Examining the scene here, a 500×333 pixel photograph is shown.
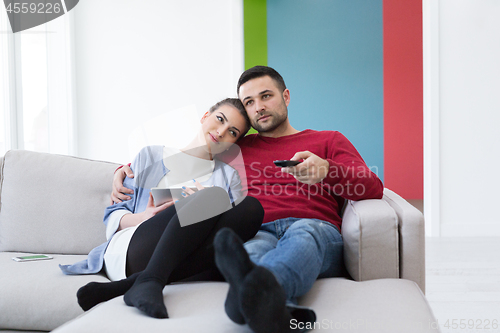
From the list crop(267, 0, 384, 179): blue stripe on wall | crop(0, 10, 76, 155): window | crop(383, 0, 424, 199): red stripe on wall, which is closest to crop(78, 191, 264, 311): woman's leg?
crop(0, 10, 76, 155): window

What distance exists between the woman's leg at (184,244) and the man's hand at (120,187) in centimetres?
49

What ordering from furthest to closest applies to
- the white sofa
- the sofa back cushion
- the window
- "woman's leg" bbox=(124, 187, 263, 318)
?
the window < the sofa back cushion < "woman's leg" bbox=(124, 187, 263, 318) < the white sofa

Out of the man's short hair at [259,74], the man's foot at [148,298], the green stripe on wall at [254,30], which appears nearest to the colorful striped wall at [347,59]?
the green stripe on wall at [254,30]

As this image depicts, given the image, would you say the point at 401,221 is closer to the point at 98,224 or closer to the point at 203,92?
the point at 98,224

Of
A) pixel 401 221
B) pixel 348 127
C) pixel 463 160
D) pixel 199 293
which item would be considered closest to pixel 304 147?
pixel 401 221

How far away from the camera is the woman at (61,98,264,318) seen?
0.92 metres

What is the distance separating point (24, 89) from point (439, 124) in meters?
3.59

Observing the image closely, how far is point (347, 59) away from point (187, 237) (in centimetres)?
311

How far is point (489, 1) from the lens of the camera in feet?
10.8

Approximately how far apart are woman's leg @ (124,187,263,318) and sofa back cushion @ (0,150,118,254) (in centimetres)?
62

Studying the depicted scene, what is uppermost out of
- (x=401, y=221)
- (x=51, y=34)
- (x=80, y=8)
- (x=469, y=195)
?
(x=80, y=8)

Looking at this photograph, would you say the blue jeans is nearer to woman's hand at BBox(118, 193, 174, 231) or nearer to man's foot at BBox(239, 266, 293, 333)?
man's foot at BBox(239, 266, 293, 333)

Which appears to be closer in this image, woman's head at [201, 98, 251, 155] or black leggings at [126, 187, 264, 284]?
black leggings at [126, 187, 264, 284]

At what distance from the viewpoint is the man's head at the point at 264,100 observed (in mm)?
1514
